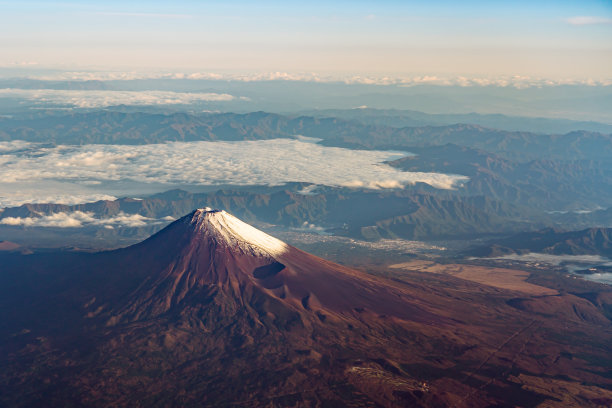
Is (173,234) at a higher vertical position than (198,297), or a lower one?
higher

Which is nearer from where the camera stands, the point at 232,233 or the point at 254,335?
the point at 254,335

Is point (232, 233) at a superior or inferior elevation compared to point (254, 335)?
superior

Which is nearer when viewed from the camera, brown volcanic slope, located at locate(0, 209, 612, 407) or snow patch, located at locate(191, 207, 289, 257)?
brown volcanic slope, located at locate(0, 209, 612, 407)

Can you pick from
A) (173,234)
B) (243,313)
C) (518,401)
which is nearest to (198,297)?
(243,313)

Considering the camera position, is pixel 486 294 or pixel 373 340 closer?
pixel 373 340

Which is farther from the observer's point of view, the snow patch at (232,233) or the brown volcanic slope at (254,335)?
the snow patch at (232,233)

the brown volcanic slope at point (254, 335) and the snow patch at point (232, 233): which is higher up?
the snow patch at point (232, 233)

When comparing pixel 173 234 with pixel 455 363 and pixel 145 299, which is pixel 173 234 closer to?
pixel 145 299

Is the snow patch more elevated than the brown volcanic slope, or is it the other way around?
the snow patch
